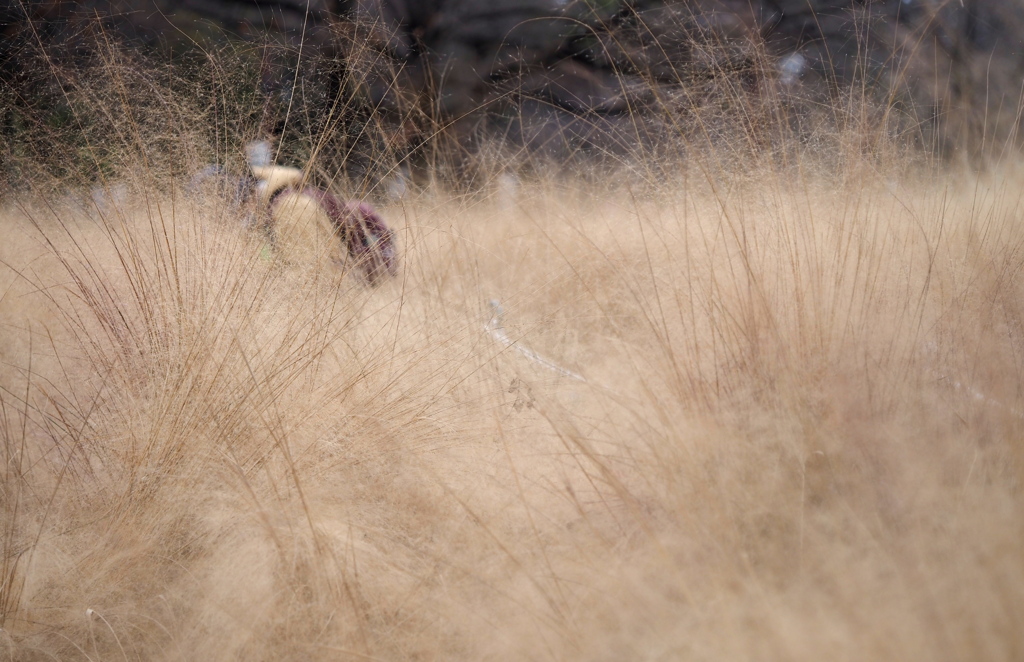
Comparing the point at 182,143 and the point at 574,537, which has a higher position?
the point at 182,143

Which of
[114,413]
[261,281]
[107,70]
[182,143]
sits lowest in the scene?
[114,413]

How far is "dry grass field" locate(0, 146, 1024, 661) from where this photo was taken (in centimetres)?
70

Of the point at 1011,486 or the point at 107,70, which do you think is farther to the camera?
the point at 107,70

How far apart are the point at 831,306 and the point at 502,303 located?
0.75 m

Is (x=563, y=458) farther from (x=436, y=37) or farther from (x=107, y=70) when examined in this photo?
(x=436, y=37)

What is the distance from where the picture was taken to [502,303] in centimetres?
162

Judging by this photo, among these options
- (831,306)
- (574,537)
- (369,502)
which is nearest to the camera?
(574,537)

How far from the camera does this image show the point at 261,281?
1.21 meters

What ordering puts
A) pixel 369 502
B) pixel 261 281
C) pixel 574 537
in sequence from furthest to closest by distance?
pixel 261 281 < pixel 369 502 < pixel 574 537

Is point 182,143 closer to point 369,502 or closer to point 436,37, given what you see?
point 369,502

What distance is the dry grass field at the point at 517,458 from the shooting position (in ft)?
2.29

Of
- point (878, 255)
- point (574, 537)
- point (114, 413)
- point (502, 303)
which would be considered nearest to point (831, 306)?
point (878, 255)

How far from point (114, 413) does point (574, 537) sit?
29.2 inches

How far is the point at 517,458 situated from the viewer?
1.01 m
